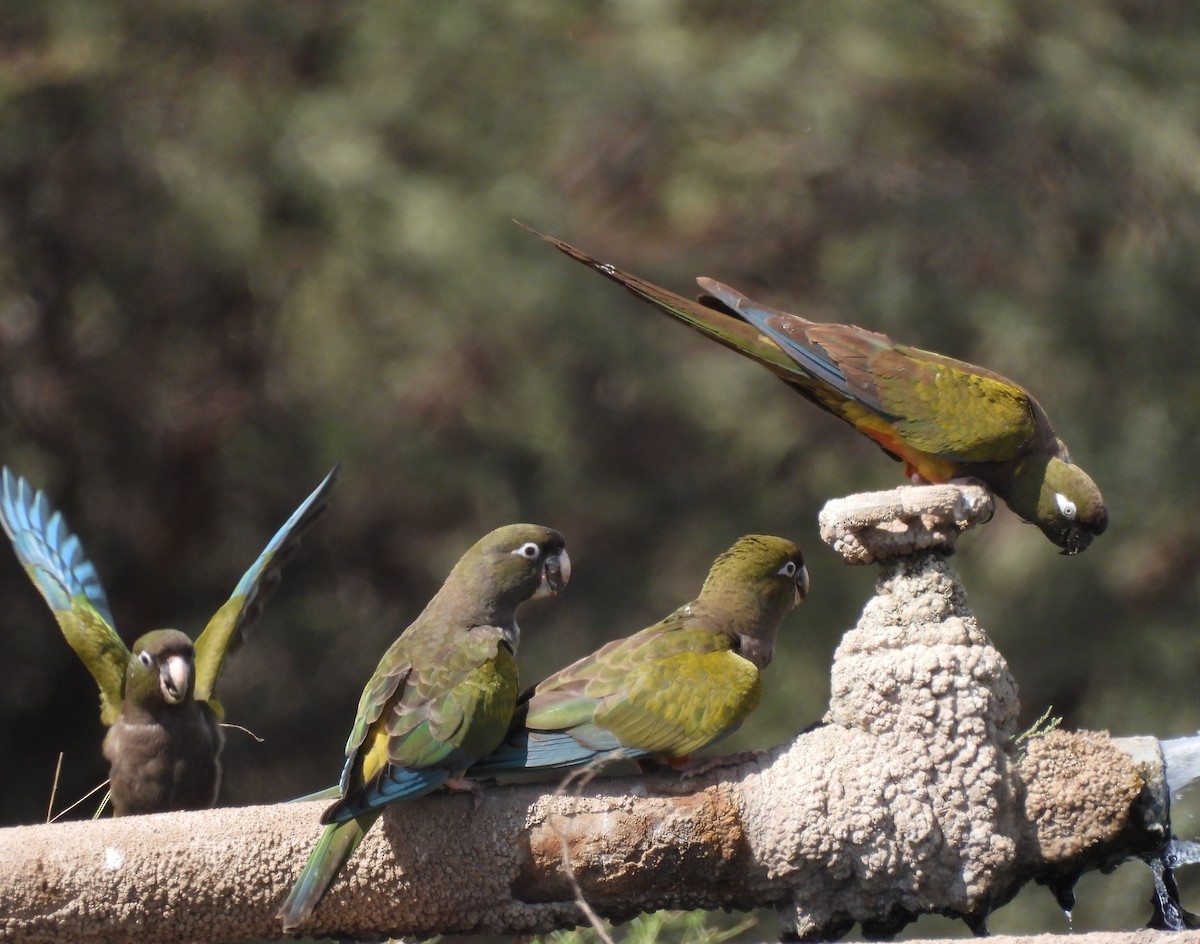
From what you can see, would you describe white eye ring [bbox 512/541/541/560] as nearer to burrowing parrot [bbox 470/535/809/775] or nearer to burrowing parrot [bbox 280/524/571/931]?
burrowing parrot [bbox 280/524/571/931]

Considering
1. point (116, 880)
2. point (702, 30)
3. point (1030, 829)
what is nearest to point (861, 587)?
point (702, 30)

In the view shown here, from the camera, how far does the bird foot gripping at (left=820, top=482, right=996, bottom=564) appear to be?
2.57 m

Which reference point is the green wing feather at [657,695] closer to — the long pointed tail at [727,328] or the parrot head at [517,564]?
the parrot head at [517,564]

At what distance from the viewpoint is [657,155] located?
6000mm

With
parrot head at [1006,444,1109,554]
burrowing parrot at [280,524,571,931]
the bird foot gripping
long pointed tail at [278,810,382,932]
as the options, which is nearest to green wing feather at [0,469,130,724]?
burrowing parrot at [280,524,571,931]

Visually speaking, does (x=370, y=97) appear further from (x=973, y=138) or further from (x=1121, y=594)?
(x=1121, y=594)

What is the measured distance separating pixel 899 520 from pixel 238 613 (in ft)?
5.86

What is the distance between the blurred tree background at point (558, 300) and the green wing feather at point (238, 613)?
1740 mm

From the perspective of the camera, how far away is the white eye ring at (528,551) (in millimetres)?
2896

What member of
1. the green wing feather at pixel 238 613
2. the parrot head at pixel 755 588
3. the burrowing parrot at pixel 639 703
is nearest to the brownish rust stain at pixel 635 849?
the burrowing parrot at pixel 639 703

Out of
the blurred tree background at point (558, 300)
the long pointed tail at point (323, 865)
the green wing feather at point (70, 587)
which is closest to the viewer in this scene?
the long pointed tail at point (323, 865)

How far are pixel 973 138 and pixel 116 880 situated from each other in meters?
4.78

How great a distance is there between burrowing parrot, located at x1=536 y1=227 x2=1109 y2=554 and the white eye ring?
540 mm

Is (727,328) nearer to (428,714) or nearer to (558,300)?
(428,714)
